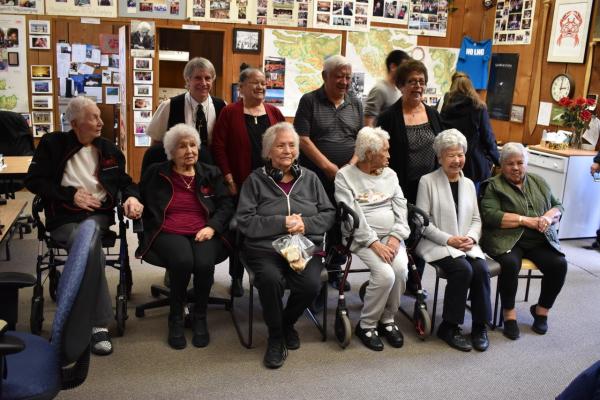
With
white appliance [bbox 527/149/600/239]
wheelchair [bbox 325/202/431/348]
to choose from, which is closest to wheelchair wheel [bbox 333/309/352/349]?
wheelchair [bbox 325/202/431/348]

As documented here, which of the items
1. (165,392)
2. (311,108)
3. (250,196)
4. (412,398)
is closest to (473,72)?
(311,108)

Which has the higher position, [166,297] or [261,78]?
[261,78]

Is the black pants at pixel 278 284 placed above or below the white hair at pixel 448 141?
Result: below

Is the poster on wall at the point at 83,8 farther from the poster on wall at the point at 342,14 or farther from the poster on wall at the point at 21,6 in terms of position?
the poster on wall at the point at 342,14

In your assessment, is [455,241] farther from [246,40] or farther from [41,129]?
[41,129]

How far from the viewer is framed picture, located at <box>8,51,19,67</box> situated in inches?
220

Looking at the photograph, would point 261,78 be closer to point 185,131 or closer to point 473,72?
point 185,131

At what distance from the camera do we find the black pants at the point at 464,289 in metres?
3.09

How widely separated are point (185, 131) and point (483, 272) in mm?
1765

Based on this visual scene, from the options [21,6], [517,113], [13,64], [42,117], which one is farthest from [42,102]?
[517,113]

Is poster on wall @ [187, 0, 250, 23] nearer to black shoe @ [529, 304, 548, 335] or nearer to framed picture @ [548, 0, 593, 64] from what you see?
framed picture @ [548, 0, 593, 64]

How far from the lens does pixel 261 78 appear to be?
3277 millimetres

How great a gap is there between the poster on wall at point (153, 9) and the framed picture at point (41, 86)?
99 cm

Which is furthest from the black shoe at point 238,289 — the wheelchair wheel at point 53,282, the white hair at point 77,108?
the white hair at point 77,108
